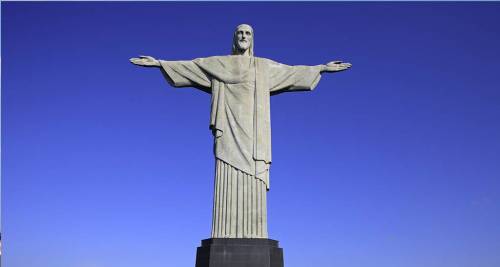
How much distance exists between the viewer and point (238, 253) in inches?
496

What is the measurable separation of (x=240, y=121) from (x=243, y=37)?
266 centimetres

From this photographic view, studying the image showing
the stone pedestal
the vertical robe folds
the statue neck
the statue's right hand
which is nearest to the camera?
the stone pedestal

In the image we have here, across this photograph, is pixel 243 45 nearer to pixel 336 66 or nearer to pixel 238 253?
pixel 336 66

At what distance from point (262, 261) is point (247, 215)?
1.30m

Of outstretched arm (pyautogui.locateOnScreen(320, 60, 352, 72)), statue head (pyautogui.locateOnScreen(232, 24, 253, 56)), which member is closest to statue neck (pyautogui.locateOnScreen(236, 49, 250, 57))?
statue head (pyautogui.locateOnScreen(232, 24, 253, 56))

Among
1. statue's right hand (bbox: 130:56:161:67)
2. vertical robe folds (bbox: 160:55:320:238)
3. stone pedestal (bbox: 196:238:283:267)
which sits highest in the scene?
statue's right hand (bbox: 130:56:161:67)

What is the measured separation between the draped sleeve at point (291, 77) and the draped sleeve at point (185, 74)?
1.89 meters

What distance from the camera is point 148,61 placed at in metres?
14.4

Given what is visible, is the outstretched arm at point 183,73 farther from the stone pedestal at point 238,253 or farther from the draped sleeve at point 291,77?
the stone pedestal at point 238,253

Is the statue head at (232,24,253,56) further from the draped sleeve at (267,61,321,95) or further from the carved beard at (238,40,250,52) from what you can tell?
the draped sleeve at (267,61,321,95)

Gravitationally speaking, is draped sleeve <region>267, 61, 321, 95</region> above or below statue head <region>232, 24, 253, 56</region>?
below

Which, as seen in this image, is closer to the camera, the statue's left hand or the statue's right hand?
the statue's right hand

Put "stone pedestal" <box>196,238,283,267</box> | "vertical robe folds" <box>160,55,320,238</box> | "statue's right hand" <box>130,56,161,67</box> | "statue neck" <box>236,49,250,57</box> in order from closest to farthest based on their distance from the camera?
"stone pedestal" <box>196,238,283,267</box> → "vertical robe folds" <box>160,55,320,238</box> → "statue's right hand" <box>130,56,161,67</box> → "statue neck" <box>236,49,250,57</box>

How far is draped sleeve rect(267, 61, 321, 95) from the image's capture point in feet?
48.1
